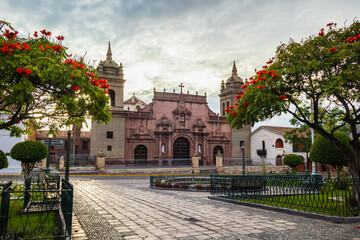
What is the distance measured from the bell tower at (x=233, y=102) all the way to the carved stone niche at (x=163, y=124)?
10883 mm

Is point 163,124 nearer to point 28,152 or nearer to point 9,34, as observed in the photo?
point 28,152

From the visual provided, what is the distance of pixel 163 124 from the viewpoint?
37188mm

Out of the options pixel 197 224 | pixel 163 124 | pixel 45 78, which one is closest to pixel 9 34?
pixel 45 78

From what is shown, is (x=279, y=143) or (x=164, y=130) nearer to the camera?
(x=164, y=130)

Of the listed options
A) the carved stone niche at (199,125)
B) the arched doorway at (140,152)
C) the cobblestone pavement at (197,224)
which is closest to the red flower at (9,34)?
the cobblestone pavement at (197,224)

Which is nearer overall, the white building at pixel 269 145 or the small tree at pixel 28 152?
the small tree at pixel 28 152

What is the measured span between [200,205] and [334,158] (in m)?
6.78

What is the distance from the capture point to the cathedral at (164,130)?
3450 centimetres

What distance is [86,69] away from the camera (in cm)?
729

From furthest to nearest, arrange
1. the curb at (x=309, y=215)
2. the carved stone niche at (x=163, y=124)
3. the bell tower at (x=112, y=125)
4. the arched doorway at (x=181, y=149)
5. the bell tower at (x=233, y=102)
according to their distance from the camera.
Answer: the bell tower at (x=233, y=102) → the arched doorway at (x=181, y=149) → the carved stone niche at (x=163, y=124) → the bell tower at (x=112, y=125) → the curb at (x=309, y=215)

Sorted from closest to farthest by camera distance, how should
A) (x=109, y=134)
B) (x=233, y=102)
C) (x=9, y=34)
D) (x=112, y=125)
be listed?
(x=9, y=34) < (x=109, y=134) < (x=112, y=125) < (x=233, y=102)

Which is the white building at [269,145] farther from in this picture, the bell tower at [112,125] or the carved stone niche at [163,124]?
the bell tower at [112,125]

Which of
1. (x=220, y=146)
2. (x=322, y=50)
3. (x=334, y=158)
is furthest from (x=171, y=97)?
(x=322, y=50)

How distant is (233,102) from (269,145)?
8.72 meters
